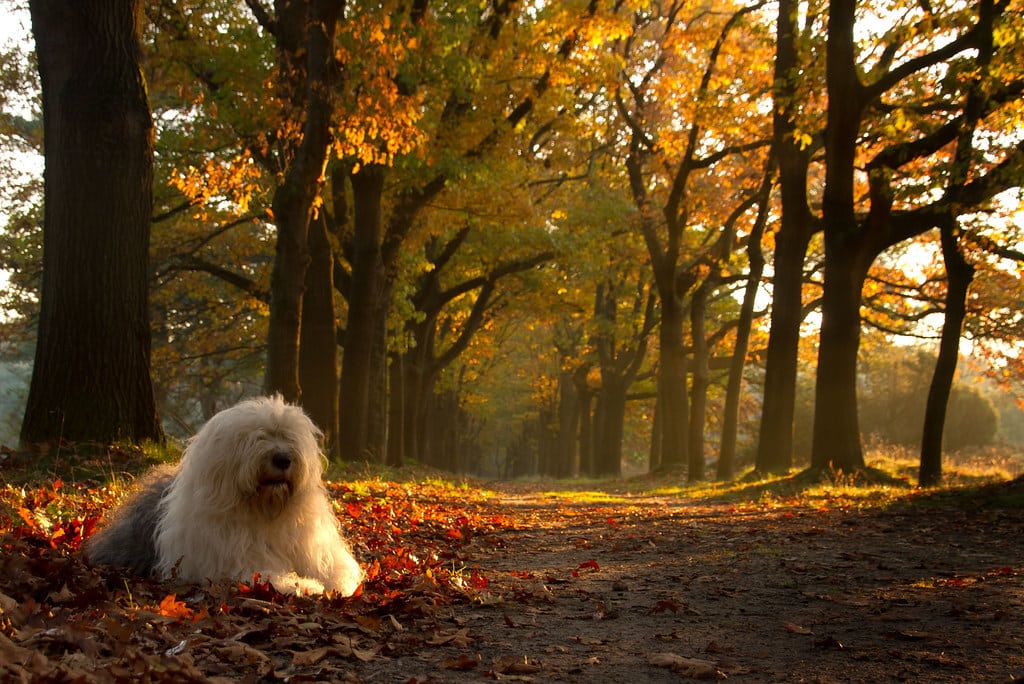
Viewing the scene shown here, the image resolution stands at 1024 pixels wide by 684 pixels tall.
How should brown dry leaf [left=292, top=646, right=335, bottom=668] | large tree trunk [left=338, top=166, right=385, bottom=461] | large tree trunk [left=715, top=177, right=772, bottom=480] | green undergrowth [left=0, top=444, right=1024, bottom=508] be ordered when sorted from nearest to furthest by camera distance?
brown dry leaf [left=292, top=646, right=335, bottom=668], green undergrowth [left=0, top=444, right=1024, bottom=508], large tree trunk [left=338, top=166, right=385, bottom=461], large tree trunk [left=715, top=177, right=772, bottom=480]

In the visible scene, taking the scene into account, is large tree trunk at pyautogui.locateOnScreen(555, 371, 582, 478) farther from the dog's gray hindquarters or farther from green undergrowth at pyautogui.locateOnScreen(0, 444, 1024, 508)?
the dog's gray hindquarters

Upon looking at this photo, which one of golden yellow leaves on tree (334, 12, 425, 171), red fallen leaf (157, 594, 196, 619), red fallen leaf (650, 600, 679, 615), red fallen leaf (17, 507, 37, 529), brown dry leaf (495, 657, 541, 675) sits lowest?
red fallen leaf (650, 600, 679, 615)

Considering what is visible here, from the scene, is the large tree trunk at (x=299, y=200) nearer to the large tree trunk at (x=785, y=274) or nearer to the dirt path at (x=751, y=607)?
the dirt path at (x=751, y=607)

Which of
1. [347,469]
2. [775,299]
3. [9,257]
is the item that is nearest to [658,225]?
[775,299]

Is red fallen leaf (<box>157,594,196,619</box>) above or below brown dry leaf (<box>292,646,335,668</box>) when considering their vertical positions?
above

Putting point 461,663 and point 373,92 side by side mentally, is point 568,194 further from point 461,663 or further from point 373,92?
point 461,663

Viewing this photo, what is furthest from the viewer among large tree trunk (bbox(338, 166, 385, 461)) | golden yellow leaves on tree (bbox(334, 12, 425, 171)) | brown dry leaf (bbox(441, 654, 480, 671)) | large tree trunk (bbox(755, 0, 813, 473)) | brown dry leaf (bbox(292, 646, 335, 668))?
large tree trunk (bbox(338, 166, 385, 461))

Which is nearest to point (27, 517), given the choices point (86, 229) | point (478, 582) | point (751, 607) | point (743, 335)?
point (478, 582)

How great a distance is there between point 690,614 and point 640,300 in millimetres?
31328

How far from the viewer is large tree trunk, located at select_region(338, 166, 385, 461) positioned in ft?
59.4

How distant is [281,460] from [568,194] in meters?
25.9

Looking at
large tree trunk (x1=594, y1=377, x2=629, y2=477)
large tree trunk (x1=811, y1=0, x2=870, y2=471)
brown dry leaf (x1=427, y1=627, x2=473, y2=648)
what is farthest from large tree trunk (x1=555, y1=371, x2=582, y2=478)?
brown dry leaf (x1=427, y1=627, x2=473, y2=648)

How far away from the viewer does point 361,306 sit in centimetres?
1844

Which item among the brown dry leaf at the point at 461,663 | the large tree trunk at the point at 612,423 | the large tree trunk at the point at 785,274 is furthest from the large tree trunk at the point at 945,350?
the large tree trunk at the point at 612,423
